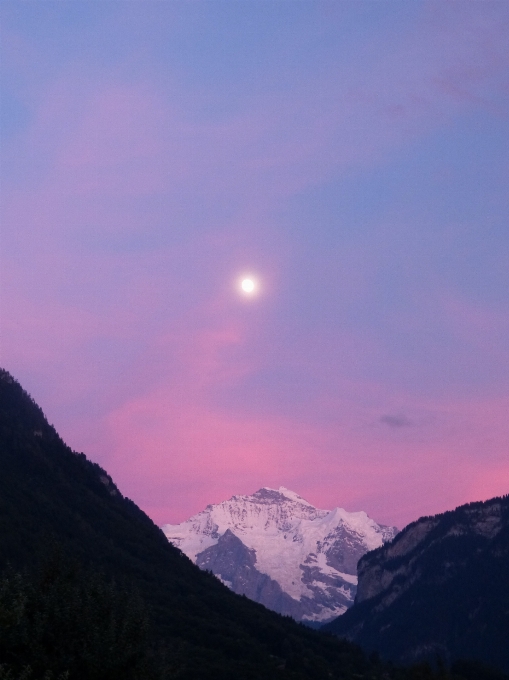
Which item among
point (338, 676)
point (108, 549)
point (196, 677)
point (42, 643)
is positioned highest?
point (108, 549)

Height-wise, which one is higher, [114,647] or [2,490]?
[2,490]

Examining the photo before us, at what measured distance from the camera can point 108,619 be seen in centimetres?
4772

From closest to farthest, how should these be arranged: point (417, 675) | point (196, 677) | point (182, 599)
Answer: point (417, 675), point (196, 677), point (182, 599)

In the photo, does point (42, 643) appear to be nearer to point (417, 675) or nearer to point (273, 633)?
point (417, 675)

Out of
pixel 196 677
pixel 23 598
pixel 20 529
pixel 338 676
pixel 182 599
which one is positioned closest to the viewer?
pixel 23 598

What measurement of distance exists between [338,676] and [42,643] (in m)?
134

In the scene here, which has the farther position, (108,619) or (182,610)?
(182,610)

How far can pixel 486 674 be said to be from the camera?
187000 millimetres

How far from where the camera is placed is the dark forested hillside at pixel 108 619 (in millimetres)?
44812

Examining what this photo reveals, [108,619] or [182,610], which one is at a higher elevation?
[182,610]

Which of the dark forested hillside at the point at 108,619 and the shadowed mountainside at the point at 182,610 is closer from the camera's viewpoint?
the dark forested hillside at the point at 108,619

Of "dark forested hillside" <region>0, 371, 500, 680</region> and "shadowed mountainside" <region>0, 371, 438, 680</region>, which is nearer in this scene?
"dark forested hillside" <region>0, 371, 500, 680</region>

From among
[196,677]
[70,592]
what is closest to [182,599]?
[196,677]

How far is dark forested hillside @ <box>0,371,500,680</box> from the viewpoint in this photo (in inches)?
1764
